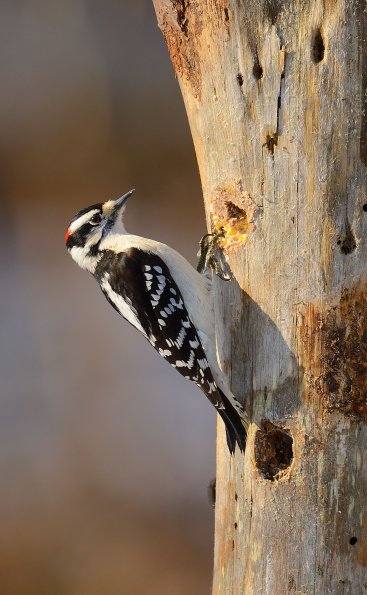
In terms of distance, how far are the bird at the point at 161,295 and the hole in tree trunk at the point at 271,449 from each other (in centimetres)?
12

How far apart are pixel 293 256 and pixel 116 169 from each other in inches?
109

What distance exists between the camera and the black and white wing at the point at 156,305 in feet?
8.79

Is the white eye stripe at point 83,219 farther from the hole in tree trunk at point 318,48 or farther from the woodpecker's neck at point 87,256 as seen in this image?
the hole in tree trunk at point 318,48

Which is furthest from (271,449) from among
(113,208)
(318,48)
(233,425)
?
(113,208)

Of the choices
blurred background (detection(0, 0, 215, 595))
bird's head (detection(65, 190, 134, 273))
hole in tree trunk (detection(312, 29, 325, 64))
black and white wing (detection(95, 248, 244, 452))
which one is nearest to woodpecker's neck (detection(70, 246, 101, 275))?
bird's head (detection(65, 190, 134, 273))

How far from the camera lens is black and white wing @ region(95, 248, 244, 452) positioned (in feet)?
8.79

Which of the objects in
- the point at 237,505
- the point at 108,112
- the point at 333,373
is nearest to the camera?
the point at 333,373

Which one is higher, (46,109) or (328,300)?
(46,109)

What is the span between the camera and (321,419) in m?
2.22

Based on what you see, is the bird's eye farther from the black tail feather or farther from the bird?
the black tail feather

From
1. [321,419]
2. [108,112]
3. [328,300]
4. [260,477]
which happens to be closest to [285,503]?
[260,477]

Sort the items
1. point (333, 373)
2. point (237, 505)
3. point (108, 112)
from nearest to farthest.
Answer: point (333, 373), point (237, 505), point (108, 112)

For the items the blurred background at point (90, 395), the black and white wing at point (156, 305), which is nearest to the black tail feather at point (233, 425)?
the black and white wing at point (156, 305)

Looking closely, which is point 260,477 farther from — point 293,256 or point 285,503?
point 293,256
